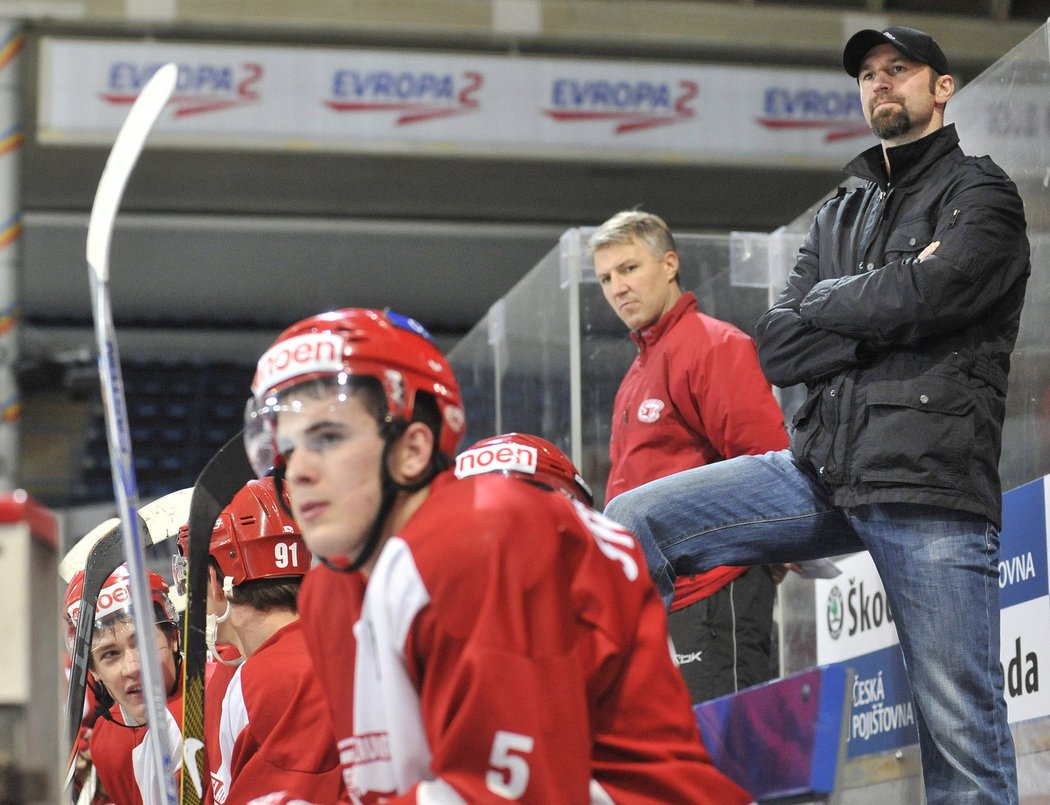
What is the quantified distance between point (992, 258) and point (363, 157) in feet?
30.4

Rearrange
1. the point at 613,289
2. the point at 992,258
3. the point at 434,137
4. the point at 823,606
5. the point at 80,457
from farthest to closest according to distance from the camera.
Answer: the point at 80,457
the point at 434,137
the point at 823,606
the point at 613,289
the point at 992,258

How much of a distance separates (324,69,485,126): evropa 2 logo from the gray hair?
668cm

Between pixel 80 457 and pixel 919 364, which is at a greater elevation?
pixel 80 457

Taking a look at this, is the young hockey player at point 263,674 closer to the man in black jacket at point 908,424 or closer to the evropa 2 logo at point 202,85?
the man in black jacket at point 908,424

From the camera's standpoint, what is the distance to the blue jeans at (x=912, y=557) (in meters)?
2.22

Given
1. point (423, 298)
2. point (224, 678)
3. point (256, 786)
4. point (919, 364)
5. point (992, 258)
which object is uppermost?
point (423, 298)

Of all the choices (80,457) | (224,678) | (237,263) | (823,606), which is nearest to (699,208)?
(237,263)

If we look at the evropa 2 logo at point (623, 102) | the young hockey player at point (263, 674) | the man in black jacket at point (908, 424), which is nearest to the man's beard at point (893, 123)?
the man in black jacket at point (908, 424)

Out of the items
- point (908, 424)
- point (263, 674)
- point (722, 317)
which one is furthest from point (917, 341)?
point (722, 317)

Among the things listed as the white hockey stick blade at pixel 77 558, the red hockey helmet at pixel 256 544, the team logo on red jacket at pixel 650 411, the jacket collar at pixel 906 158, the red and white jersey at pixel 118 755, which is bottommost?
the red and white jersey at pixel 118 755

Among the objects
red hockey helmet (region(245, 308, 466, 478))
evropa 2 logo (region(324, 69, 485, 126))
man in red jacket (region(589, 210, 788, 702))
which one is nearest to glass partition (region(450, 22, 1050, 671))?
man in red jacket (region(589, 210, 788, 702))

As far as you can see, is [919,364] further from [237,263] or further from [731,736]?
[237,263]

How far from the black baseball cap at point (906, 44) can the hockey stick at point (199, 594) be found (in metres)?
1.24

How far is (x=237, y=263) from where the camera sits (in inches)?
499
